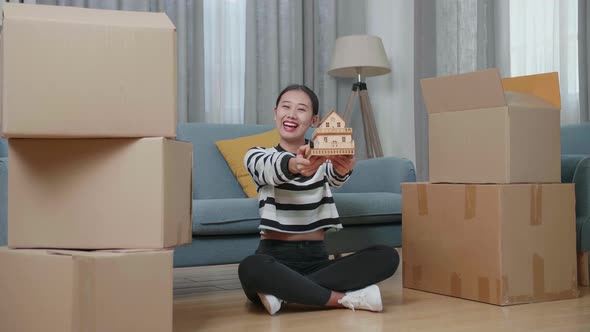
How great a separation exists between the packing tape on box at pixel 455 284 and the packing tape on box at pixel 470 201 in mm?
182

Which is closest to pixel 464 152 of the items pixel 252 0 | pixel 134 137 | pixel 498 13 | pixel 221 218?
pixel 221 218

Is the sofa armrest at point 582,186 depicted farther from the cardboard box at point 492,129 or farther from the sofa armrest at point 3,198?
the sofa armrest at point 3,198

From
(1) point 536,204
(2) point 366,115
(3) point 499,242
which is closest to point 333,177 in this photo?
(3) point 499,242

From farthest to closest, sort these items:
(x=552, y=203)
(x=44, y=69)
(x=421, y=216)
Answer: (x=421, y=216) → (x=552, y=203) → (x=44, y=69)

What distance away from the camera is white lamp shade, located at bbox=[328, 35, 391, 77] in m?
3.73

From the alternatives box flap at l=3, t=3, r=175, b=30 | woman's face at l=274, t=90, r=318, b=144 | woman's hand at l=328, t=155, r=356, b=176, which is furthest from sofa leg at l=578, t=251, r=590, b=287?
box flap at l=3, t=3, r=175, b=30

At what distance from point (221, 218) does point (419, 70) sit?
2068 millimetres

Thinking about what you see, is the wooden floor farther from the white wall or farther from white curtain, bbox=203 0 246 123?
the white wall

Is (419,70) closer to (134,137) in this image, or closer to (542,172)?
(542,172)

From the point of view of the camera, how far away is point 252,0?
3877 millimetres

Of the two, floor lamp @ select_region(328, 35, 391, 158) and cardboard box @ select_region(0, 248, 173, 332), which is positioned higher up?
floor lamp @ select_region(328, 35, 391, 158)

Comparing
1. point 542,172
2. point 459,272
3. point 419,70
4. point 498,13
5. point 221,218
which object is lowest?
point 459,272

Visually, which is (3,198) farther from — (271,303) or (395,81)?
(395,81)

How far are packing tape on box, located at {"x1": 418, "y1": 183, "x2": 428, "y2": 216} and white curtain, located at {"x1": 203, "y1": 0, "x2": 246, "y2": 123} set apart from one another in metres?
1.95
